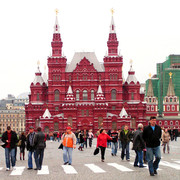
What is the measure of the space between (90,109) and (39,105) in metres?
11.4

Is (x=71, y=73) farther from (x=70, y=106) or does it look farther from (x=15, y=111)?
(x=15, y=111)

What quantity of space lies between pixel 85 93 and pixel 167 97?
3425cm

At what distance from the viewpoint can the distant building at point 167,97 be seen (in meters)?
118

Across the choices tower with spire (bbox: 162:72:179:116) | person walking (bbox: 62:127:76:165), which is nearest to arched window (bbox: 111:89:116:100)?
tower with spire (bbox: 162:72:179:116)

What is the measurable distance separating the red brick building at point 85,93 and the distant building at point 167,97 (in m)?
22.2

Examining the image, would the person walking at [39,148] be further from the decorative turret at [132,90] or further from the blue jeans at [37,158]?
the decorative turret at [132,90]

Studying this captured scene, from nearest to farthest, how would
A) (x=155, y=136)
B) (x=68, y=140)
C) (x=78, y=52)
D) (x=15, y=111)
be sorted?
(x=155, y=136) < (x=68, y=140) < (x=78, y=52) < (x=15, y=111)

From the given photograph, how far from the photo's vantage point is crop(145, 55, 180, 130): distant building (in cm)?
11769


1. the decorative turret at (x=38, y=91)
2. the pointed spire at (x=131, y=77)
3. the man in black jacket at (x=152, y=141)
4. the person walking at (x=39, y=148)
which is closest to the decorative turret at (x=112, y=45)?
the pointed spire at (x=131, y=77)

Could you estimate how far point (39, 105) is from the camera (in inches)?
3836

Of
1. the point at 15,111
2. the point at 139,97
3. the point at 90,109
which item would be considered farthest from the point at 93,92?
the point at 15,111

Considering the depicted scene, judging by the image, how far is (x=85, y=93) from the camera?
3816 inches

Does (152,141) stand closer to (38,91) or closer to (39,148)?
(39,148)

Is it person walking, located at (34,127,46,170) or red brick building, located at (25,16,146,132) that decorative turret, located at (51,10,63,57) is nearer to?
red brick building, located at (25,16,146,132)
